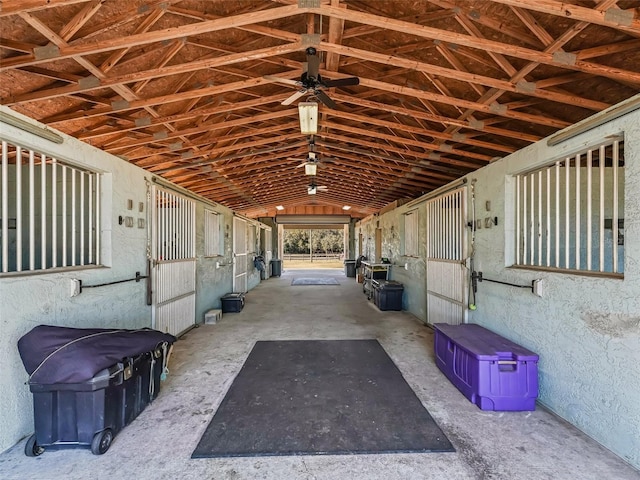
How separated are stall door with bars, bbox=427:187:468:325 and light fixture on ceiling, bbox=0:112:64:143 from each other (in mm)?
4460

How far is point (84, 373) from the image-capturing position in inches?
77.8

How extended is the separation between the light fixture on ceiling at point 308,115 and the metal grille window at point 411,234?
3240mm

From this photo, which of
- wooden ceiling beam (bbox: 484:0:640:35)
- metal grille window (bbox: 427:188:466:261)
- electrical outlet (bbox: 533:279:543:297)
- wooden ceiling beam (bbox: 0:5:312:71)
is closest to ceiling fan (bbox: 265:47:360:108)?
wooden ceiling beam (bbox: 0:5:312:71)

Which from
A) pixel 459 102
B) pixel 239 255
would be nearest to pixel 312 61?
pixel 459 102

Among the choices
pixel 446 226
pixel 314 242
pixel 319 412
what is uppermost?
pixel 446 226

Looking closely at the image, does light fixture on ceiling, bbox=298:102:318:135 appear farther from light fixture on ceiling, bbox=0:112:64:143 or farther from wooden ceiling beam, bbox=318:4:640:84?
light fixture on ceiling, bbox=0:112:64:143

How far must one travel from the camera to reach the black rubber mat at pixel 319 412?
2145mm

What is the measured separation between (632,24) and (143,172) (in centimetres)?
475

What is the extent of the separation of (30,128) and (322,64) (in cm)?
284

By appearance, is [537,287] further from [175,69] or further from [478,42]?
[175,69]

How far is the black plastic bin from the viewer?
1.99 metres

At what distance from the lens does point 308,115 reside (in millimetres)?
3537

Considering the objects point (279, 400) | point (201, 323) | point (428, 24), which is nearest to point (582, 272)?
point (428, 24)

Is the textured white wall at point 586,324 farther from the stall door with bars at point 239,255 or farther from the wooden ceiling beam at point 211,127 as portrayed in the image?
the stall door with bars at point 239,255
